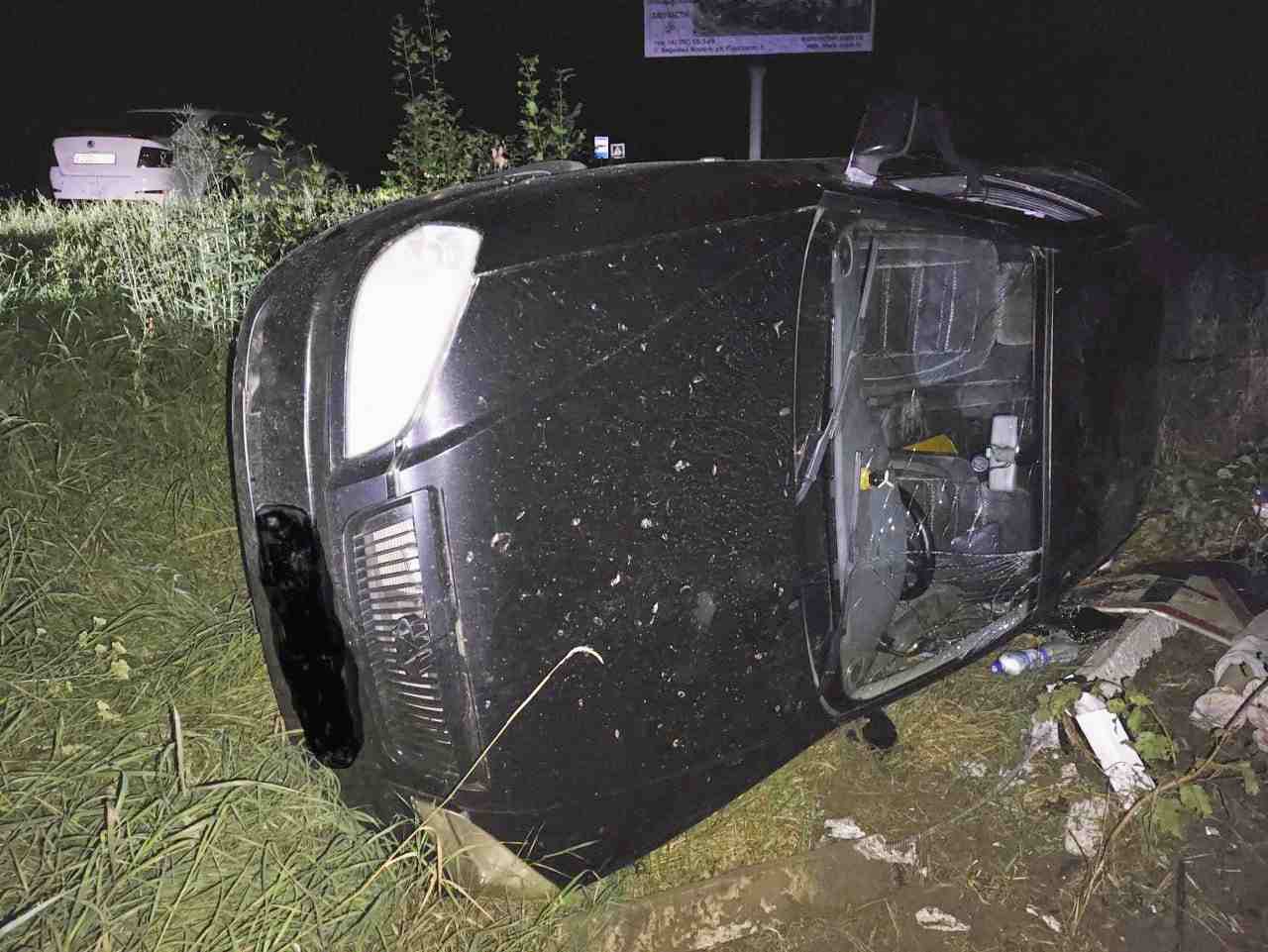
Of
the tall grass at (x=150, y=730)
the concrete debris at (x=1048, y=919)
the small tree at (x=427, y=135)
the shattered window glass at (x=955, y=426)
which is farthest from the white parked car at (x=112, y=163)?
the concrete debris at (x=1048, y=919)

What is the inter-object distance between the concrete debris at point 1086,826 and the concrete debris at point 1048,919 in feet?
0.75

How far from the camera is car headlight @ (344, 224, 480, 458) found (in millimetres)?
1533

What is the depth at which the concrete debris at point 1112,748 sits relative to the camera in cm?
238

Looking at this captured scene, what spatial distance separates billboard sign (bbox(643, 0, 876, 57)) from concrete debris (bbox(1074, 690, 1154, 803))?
451cm

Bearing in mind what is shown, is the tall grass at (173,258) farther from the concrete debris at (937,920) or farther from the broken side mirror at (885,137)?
the concrete debris at (937,920)

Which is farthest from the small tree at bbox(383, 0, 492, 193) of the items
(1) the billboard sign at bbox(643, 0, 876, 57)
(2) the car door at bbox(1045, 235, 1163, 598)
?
(2) the car door at bbox(1045, 235, 1163, 598)

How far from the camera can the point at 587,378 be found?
63.1 inches

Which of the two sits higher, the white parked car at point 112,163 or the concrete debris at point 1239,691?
the white parked car at point 112,163

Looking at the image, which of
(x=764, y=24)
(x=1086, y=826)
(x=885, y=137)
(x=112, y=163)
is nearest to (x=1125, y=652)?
(x=1086, y=826)

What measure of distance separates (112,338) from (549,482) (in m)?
2.41

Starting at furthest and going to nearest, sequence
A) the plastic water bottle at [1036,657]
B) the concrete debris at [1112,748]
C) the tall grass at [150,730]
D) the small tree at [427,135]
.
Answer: the small tree at [427,135] < the plastic water bottle at [1036,657] < the concrete debris at [1112,748] < the tall grass at [150,730]

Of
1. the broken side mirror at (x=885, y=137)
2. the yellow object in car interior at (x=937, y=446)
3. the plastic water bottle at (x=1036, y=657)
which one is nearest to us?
the broken side mirror at (x=885, y=137)

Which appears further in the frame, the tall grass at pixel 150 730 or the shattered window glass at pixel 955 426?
the shattered window glass at pixel 955 426

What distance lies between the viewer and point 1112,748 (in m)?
2.44
